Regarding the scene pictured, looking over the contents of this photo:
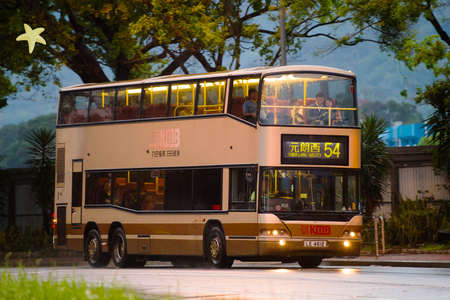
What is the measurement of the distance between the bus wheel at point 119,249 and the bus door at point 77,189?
4.78 feet

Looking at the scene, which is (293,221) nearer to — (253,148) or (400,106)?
(253,148)

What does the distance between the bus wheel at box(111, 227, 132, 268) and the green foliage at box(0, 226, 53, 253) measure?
920 cm

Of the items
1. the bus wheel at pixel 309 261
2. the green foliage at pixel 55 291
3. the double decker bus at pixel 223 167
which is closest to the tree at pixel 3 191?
the double decker bus at pixel 223 167

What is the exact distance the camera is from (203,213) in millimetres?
20812

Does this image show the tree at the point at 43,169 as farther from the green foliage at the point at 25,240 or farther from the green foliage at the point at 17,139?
the green foliage at the point at 17,139

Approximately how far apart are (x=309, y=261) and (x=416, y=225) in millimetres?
6345

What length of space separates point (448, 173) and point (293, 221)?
8.93m

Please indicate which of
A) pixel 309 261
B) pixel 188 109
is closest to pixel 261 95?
pixel 188 109

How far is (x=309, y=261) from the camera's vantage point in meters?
21.3

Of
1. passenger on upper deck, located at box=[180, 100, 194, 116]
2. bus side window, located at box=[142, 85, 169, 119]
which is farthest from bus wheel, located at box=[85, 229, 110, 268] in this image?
passenger on upper deck, located at box=[180, 100, 194, 116]

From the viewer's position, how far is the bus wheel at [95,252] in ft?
77.9

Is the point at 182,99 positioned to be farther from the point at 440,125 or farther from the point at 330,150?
the point at 440,125

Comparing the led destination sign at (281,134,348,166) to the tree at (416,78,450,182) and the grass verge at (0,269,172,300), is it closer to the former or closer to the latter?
the tree at (416,78,450,182)

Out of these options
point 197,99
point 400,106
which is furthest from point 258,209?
point 400,106
